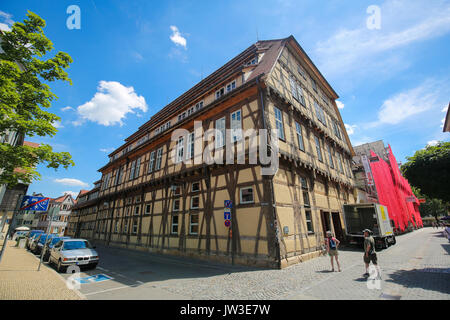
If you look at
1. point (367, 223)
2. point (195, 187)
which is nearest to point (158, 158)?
point (195, 187)

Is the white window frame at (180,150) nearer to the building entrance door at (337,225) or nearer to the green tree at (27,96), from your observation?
the green tree at (27,96)

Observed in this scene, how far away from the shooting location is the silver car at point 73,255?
356 inches

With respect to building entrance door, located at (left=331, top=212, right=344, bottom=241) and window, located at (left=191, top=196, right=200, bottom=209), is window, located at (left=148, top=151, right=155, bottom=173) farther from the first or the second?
building entrance door, located at (left=331, top=212, right=344, bottom=241)

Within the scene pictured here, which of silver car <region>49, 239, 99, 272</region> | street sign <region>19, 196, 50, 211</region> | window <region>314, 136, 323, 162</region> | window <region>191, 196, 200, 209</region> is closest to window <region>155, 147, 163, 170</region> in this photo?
window <region>191, 196, 200, 209</region>

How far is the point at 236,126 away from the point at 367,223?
39.3ft

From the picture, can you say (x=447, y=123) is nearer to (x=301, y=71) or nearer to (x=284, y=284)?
(x=301, y=71)

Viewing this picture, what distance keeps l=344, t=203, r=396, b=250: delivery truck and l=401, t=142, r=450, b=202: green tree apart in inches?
244

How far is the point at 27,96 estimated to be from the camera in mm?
7465

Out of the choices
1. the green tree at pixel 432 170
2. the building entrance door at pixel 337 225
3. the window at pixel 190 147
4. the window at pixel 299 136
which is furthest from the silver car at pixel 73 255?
the building entrance door at pixel 337 225

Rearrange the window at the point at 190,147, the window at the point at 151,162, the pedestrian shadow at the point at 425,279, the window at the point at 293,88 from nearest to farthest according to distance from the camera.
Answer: the pedestrian shadow at the point at 425,279 < the window at the point at 190,147 < the window at the point at 293,88 < the window at the point at 151,162

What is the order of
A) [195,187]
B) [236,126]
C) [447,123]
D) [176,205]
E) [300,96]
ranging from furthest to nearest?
1. [300,96]
2. [176,205]
3. [195,187]
4. [236,126]
5. [447,123]

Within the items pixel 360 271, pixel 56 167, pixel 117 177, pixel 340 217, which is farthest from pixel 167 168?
pixel 340 217

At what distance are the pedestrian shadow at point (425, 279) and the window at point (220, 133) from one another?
9.33 meters

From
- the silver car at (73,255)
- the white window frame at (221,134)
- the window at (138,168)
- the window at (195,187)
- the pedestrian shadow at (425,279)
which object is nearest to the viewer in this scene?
the pedestrian shadow at (425,279)
